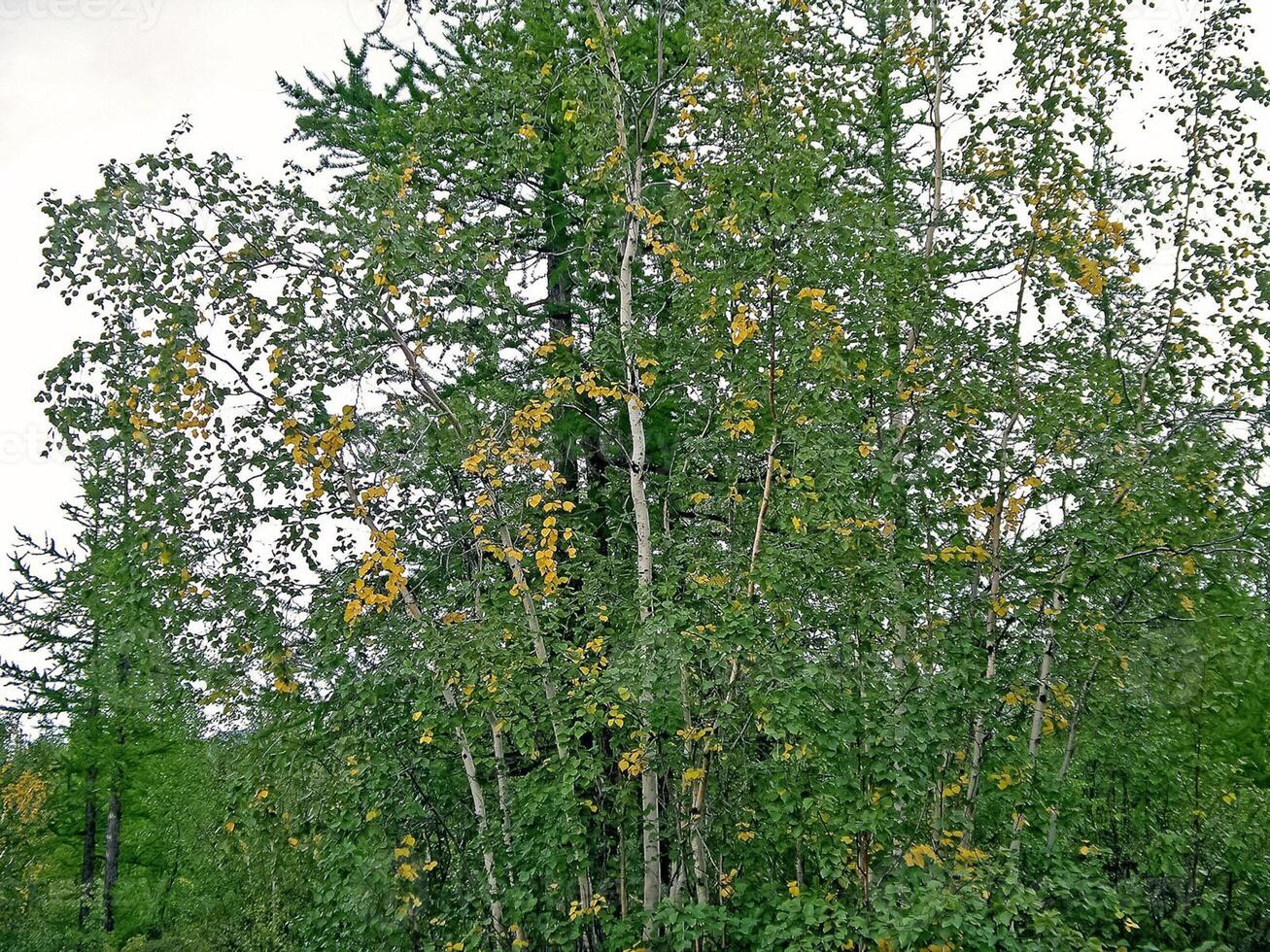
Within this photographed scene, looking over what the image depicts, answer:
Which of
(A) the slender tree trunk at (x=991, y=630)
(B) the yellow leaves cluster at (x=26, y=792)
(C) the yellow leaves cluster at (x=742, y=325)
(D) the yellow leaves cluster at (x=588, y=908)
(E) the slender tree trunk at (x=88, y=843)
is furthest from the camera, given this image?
(B) the yellow leaves cluster at (x=26, y=792)

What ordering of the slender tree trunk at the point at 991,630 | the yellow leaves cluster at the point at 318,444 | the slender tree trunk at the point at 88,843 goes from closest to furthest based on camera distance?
the yellow leaves cluster at the point at 318,444 → the slender tree trunk at the point at 991,630 → the slender tree trunk at the point at 88,843

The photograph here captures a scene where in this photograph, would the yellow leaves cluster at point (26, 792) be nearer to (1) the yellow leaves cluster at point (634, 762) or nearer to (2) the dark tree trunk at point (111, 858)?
(2) the dark tree trunk at point (111, 858)

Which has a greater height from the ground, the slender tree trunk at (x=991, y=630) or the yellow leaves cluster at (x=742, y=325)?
the yellow leaves cluster at (x=742, y=325)

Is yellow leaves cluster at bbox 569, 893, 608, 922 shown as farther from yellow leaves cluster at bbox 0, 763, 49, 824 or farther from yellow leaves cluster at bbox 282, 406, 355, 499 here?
yellow leaves cluster at bbox 0, 763, 49, 824

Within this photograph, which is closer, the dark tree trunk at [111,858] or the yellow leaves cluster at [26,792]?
the dark tree trunk at [111,858]

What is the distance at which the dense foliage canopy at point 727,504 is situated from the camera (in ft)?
16.2

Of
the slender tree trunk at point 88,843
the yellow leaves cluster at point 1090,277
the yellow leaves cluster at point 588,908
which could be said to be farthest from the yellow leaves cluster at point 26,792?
the yellow leaves cluster at point 1090,277

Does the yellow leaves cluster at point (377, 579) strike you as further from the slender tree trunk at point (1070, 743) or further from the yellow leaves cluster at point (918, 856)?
the slender tree trunk at point (1070, 743)

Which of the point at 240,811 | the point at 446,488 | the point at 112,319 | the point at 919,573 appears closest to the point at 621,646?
the point at 446,488

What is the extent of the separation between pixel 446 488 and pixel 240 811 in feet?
7.63

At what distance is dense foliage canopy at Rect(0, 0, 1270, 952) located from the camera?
Answer: 4941mm

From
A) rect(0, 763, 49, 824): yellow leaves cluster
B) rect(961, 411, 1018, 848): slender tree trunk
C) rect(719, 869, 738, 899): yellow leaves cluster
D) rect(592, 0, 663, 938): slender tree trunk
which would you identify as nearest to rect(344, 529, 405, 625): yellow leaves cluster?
rect(592, 0, 663, 938): slender tree trunk

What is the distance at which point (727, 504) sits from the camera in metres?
5.91

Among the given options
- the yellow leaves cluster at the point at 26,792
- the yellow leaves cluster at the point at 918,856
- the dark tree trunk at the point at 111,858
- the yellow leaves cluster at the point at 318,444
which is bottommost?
the dark tree trunk at the point at 111,858
